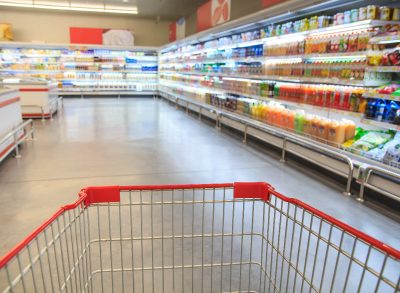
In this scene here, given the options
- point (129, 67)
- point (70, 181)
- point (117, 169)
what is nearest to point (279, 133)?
point (117, 169)

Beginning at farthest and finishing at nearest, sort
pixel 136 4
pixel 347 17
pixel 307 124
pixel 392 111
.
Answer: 1. pixel 136 4
2. pixel 307 124
3. pixel 347 17
4. pixel 392 111

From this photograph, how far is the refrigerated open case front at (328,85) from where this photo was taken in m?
3.50

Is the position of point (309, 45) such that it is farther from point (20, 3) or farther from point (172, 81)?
point (20, 3)

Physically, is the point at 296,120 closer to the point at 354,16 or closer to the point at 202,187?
the point at 354,16

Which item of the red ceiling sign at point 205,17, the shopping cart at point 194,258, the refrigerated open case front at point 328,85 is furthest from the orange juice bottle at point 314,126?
the red ceiling sign at point 205,17

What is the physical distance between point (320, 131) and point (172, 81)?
9350 millimetres

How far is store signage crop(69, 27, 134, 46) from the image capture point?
14.5 m

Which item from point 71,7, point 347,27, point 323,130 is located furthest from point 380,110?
point 71,7

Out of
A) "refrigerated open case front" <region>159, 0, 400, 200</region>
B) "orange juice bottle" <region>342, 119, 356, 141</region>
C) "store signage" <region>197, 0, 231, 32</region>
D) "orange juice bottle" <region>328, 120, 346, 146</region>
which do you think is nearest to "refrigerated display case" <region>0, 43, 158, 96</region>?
"store signage" <region>197, 0, 231, 32</region>

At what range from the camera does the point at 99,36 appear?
14.7 metres

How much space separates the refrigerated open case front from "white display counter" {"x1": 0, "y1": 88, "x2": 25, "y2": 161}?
4.05 metres

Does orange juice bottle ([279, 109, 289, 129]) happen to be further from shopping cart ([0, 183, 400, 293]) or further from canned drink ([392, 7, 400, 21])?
shopping cart ([0, 183, 400, 293])

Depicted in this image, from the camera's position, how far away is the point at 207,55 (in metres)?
9.07

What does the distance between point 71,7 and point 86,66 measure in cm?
259
